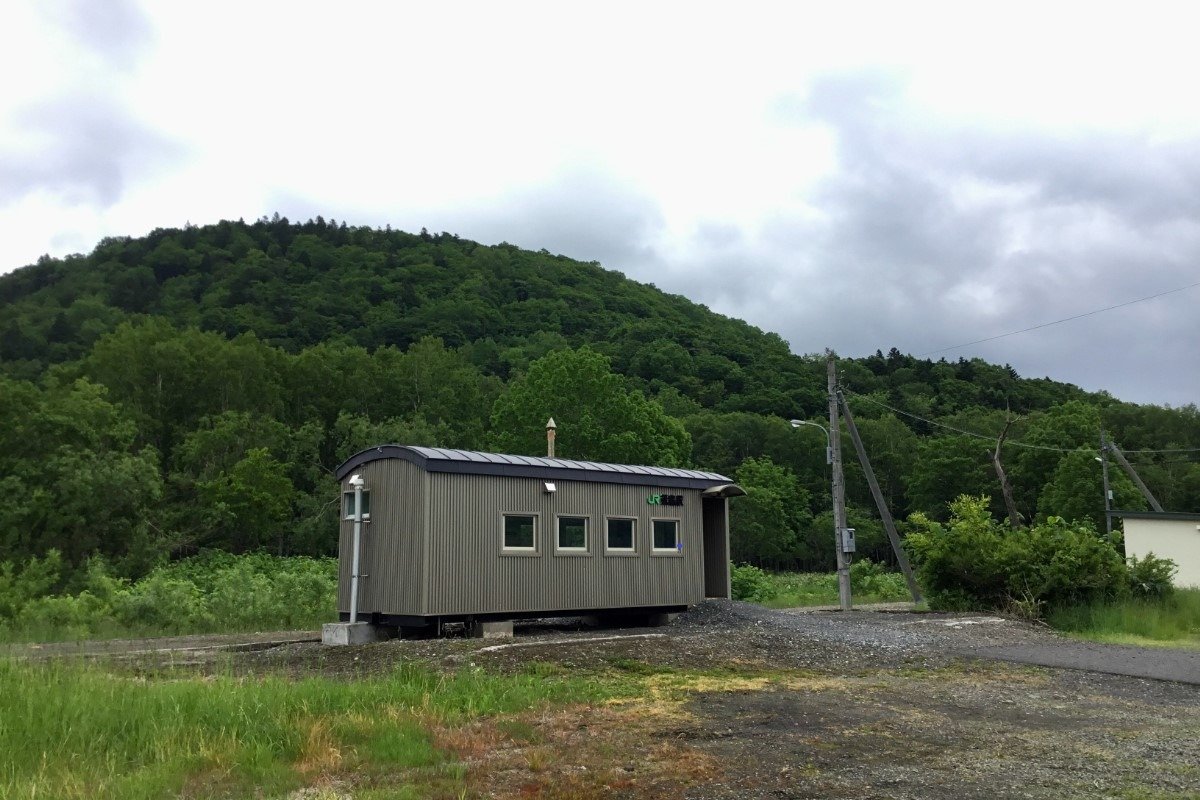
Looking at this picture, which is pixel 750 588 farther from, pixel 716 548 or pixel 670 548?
pixel 670 548

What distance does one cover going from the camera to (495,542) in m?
15.3

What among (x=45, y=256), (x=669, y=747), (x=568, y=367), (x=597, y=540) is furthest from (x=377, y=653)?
(x=45, y=256)

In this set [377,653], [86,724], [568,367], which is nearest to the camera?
[86,724]

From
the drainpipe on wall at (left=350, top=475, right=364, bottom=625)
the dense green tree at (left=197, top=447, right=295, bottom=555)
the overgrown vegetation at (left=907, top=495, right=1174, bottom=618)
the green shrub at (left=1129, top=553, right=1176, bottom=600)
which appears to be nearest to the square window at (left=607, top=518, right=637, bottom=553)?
the drainpipe on wall at (left=350, top=475, right=364, bottom=625)

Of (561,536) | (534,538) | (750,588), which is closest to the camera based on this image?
(534,538)

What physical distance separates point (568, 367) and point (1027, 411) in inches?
1375

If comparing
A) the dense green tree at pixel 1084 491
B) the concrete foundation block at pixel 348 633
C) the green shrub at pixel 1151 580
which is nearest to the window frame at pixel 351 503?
the concrete foundation block at pixel 348 633

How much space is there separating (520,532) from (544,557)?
2.00 ft

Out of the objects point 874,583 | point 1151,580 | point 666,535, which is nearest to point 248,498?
point 874,583

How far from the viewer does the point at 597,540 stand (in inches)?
666

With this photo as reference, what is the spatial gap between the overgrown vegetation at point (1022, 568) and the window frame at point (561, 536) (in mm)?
8555

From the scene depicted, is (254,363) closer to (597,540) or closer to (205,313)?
(205,313)

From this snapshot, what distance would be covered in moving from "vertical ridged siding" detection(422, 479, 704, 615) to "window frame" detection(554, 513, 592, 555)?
40mm

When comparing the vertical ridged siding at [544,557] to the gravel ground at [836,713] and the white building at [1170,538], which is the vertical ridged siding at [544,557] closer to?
the gravel ground at [836,713]
